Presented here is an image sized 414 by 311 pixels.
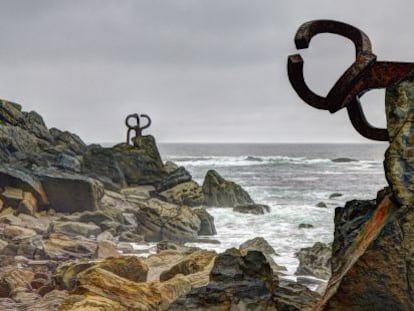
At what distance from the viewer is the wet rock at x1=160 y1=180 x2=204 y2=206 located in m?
23.4

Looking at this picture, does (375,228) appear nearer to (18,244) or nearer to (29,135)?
(18,244)

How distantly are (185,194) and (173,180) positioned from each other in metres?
1.08

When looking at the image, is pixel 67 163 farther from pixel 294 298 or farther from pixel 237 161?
pixel 237 161

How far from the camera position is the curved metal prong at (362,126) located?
2.74 meters

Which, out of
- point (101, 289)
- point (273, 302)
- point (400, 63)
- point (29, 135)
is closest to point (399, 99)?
point (400, 63)

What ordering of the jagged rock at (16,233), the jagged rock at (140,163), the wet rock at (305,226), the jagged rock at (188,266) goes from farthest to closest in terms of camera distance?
the jagged rock at (140,163)
the wet rock at (305,226)
the jagged rock at (16,233)
the jagged rock at (188,266)

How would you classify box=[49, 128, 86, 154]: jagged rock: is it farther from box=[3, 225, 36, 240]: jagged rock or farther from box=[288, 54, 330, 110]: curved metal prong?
box=[288, 54, 330, 110]: curved metal prong

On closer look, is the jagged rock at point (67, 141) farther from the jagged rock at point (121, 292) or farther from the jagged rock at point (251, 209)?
the jagged rock at point (121, 292)

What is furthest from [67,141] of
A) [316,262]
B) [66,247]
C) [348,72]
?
[348,72]

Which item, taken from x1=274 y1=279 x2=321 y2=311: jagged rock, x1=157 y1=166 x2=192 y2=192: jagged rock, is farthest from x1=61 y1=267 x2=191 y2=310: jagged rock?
x1=157 y1=166 x2=192 y2=192: jagged rock

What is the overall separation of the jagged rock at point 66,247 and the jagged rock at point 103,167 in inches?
447

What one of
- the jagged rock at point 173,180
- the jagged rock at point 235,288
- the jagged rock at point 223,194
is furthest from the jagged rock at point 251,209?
the jagged rock at point 235,288

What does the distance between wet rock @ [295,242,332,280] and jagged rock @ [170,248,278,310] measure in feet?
24.4

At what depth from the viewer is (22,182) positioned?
1784 cm
